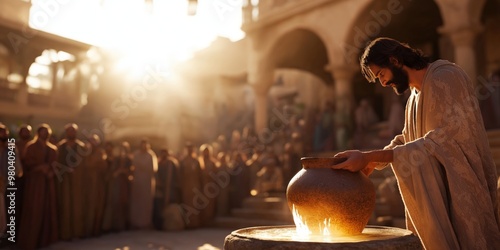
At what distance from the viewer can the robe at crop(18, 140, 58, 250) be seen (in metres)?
7.22

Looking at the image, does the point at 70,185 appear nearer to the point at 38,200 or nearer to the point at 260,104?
the point at 38,200

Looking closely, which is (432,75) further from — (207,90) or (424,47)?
(207,90)

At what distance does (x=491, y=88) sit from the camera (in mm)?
10133

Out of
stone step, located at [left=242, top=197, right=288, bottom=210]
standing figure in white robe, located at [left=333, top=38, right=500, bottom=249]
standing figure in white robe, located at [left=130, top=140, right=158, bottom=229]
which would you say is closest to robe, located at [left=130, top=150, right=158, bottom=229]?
standing figure in white robe, located at [left=130, top=140, right=158, bottom=229]

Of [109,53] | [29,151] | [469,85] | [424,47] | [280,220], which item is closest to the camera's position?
[469,85]

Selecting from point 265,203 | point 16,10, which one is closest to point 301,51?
point 265,203

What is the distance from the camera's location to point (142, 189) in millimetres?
10008

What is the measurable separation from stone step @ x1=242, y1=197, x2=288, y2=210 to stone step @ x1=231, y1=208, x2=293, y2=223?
0.18 meters

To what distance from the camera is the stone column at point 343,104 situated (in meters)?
11.8

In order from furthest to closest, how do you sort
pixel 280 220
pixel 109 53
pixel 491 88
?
pixel 109 53
pixel 491 88
pixel 280 220

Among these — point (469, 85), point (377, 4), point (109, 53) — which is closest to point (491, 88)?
point (377, 4)

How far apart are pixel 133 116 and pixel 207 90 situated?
6.11 m

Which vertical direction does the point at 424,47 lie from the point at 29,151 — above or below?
above

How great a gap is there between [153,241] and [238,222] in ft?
7.98
